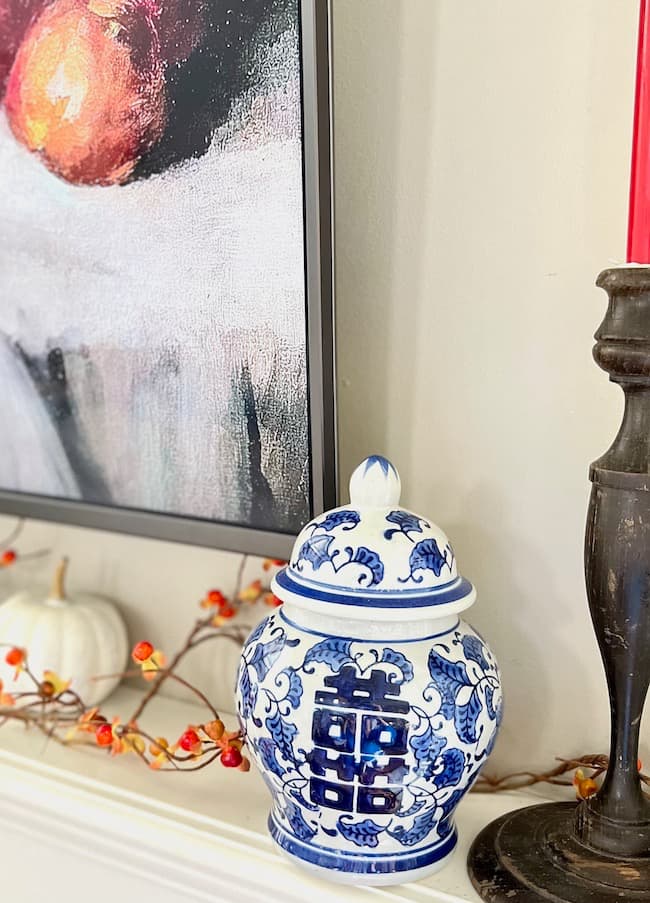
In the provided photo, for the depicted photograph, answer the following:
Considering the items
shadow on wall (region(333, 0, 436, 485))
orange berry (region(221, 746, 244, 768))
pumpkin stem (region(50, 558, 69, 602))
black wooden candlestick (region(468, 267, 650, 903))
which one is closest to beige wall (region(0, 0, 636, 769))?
shadow on wall (region(333, 0, 436, 485))

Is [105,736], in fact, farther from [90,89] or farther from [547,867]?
[90,89]

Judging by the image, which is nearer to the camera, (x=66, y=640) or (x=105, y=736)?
(x=105, y=736)

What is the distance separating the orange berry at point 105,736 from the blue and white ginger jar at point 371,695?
195mm

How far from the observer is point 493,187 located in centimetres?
76

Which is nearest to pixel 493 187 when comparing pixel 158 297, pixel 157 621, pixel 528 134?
pixel 528 134

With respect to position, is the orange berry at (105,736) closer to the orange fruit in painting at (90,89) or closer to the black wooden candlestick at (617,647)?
the black wooden candlestick at (617,647)

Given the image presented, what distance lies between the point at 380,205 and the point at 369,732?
1.41 ft

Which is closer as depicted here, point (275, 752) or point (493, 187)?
point (275, 752)

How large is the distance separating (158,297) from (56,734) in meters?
0.43

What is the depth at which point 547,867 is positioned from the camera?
66 cm

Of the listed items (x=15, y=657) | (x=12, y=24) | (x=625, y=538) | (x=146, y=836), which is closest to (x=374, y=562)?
(x=625, y=538)

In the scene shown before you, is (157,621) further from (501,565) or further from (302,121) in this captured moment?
(302,121)

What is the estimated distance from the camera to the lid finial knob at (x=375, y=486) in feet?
2.24

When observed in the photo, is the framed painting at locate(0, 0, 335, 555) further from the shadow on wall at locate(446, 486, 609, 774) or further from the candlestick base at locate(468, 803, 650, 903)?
the candlestick base at locate(468, 803, 650, 903)
